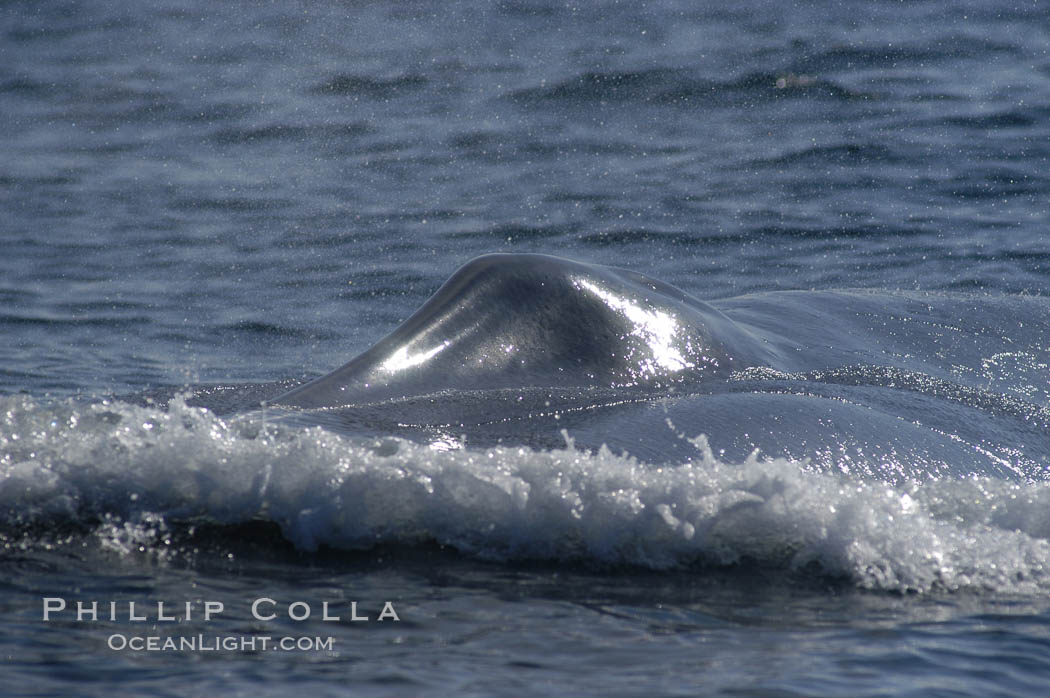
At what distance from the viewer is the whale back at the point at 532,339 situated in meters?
5.22

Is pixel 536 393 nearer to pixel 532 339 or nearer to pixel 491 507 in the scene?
pixel 532 339

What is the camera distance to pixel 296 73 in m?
18.7

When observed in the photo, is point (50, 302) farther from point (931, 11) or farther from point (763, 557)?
point (931, 11)

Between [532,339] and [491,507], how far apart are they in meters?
1.41

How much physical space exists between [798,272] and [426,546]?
29.6ft

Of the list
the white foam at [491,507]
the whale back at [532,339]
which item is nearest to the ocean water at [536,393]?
the white foam at [491,507]

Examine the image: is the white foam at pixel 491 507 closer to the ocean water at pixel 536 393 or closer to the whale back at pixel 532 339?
the ocean water at pixel 536 393

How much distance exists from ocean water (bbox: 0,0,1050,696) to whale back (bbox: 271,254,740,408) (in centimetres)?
16

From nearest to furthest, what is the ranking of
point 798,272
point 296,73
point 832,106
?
point 798,272 < point 832,106 < point 296,73

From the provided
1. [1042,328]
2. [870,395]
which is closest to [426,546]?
[870,395]

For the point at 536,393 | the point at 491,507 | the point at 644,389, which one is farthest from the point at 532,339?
the point at 491,507

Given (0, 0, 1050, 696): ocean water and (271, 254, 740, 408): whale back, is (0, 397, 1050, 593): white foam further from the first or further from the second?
(271, 254, 740, 408): whale back

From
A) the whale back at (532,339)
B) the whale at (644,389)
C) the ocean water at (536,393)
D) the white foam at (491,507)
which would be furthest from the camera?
the whale back at (532,339)

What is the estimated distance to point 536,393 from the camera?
5.21m
